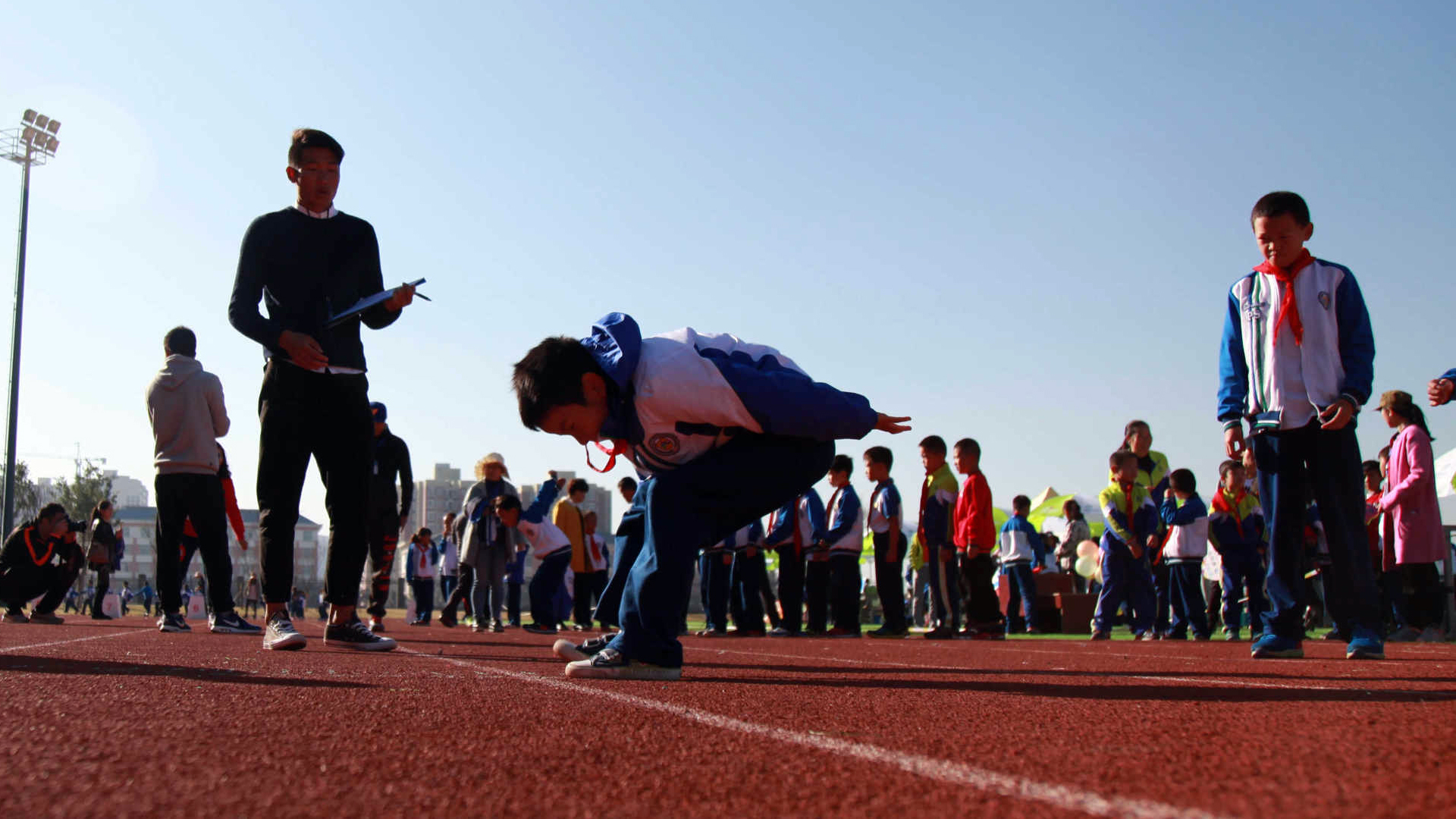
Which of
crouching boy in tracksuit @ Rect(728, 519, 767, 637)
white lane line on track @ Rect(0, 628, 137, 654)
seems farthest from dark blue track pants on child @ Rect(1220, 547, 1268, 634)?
white lane line on track @ Rect(0, 628, 137, 654)

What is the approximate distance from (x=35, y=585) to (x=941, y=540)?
8.87 meters

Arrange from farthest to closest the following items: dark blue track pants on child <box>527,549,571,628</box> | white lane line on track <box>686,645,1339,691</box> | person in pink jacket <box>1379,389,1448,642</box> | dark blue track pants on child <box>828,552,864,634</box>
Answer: dark blue track pants on child <box>828,552,864,634</box>
dark blue track pants on child <box>527,549,571,628</box>
person in pink jacket <box>1379,389,1448,642</box>
white lane line on track <box>686,645,1339,691</box>

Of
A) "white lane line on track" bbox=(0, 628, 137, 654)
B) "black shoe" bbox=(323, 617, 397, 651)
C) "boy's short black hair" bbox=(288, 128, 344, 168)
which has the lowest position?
"white lane line on track" bbox=(0, 628, 137, 654)

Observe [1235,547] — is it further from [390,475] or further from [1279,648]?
[390,475]

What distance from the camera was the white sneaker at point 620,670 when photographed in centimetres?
388

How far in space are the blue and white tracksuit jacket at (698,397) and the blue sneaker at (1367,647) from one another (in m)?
2.77

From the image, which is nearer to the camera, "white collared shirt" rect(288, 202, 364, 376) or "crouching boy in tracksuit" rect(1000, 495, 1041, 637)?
"white collared shirt" rect(288, 202, 364, 376)

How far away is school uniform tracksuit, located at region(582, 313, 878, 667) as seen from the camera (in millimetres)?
3721

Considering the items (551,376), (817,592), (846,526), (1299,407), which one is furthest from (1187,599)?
(551,376)

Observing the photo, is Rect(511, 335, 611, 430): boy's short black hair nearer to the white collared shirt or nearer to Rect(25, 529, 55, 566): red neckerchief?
the white collared shirt

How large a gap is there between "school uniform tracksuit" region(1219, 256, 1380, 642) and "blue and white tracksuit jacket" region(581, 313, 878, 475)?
2.52 metres

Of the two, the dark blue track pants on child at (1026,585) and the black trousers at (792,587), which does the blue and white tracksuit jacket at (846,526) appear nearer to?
the black trousers at (792,587)

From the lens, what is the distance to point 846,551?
12.6 meters

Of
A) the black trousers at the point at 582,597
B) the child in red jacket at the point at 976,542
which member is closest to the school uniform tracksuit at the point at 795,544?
the child in red jacket at the point at 976,542
